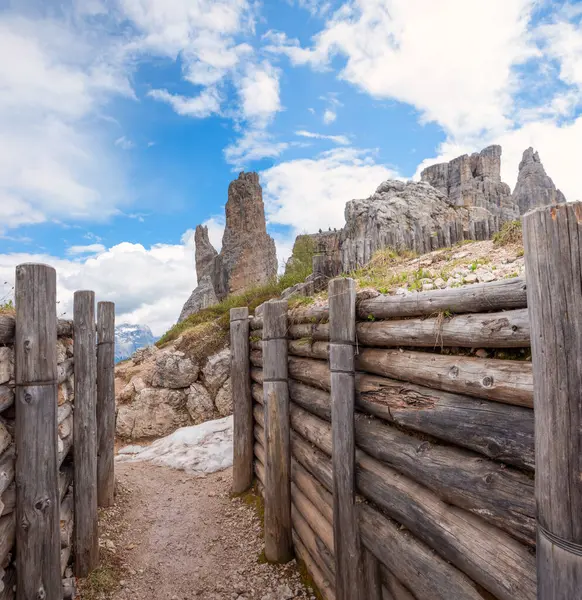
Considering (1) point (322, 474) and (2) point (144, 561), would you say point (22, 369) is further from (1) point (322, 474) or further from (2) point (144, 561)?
(2) point (144, 561)

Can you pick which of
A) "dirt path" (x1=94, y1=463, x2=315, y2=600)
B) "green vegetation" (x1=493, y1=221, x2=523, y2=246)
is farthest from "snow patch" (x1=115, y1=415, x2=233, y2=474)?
"green vegetation" (x1=493, y1=221, x2=523, y2=246)

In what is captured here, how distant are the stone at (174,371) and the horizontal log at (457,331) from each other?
32.2 feet

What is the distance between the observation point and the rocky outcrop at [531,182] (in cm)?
7288

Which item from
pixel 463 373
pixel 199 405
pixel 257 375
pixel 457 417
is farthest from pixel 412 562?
pixel 199 405

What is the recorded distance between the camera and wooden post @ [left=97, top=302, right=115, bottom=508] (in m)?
6.64

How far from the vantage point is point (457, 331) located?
236cm

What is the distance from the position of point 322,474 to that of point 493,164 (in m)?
69.6

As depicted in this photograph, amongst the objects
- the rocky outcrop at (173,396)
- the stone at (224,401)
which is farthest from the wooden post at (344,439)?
the rocky outcrop at (173,396)

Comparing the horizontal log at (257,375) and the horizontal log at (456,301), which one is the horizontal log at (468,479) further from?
the horizontal log at (257,375)

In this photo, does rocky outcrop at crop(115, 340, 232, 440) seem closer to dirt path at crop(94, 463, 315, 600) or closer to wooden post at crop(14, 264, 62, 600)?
dirt path at crop(94, 463, 315, 600)

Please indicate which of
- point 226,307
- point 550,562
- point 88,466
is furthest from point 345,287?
point 226,307

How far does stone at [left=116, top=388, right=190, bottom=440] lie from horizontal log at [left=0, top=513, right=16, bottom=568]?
335 inches

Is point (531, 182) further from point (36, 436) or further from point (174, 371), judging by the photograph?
point (36, 436)

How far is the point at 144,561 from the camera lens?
5.46m
